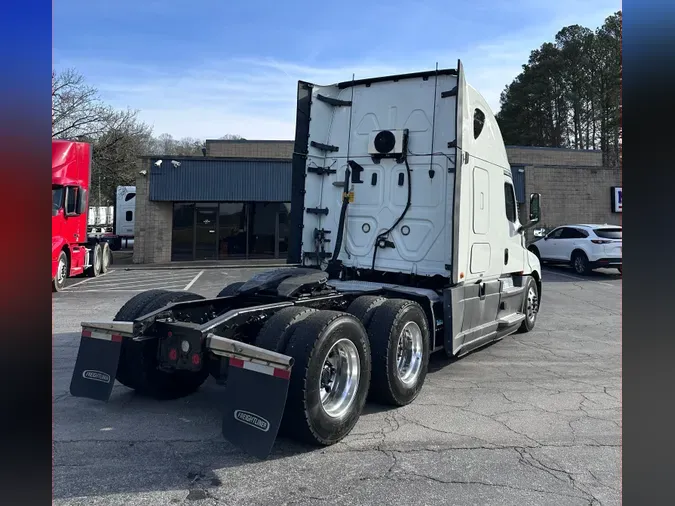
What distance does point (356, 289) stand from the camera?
6414mm

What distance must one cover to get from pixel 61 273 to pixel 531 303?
12.1m

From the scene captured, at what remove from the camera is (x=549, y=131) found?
4681 cm

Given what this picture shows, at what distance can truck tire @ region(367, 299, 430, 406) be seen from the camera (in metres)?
5.04

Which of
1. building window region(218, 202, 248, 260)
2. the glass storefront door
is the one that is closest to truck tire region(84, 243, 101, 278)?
the glass storefront door

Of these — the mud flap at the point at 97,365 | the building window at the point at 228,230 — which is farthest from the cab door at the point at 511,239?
the building window at the point at 228,230

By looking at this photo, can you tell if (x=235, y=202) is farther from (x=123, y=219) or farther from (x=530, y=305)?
(x=530, y=305)

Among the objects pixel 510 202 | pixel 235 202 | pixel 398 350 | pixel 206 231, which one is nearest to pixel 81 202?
pixel 206 231

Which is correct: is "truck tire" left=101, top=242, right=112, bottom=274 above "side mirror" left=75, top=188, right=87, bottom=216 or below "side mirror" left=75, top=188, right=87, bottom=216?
below

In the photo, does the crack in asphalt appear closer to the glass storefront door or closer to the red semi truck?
the red semi truck

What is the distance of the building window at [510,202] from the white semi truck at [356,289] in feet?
0.10

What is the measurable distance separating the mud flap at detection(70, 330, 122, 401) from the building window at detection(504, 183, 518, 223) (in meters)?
5.79
